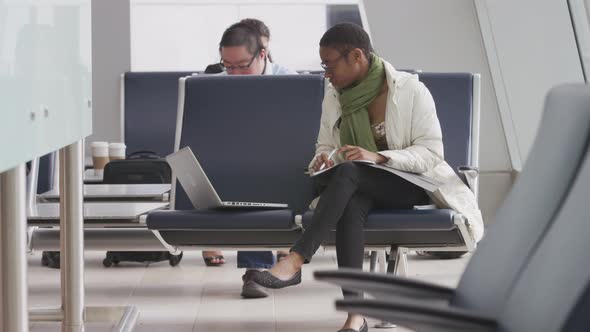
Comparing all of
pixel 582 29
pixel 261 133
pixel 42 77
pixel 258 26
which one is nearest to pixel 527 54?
pixel 582 29

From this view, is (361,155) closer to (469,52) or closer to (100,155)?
(100,155)

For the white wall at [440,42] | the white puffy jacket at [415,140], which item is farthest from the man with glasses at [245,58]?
the white wall at [440,42]

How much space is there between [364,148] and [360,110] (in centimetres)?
13

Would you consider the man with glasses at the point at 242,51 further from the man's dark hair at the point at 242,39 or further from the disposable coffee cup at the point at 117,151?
the disposable coffee cup at the point at 117,151

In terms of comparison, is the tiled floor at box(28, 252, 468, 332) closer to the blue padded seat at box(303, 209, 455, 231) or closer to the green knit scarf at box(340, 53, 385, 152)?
the blue padded seat at box(303, 209, 455, 231)

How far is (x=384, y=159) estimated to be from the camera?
140 inches

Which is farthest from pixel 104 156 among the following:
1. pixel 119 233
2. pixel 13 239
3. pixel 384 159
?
pixel 13 239

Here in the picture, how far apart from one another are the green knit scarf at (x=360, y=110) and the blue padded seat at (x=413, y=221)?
35 centimetres

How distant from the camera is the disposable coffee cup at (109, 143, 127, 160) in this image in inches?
219

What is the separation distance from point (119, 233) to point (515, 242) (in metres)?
2.43

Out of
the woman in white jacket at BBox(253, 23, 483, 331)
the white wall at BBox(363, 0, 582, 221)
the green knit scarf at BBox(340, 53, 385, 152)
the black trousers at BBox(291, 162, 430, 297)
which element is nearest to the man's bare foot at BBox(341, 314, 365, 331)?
the woman in white jacket at BBox(253, 23, 483, 331)

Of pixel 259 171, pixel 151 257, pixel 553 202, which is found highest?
pixel 553 202

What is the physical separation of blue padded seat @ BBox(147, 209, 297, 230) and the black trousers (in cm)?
14

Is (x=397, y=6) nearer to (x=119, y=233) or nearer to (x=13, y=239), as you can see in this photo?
(x=119, y=233)
